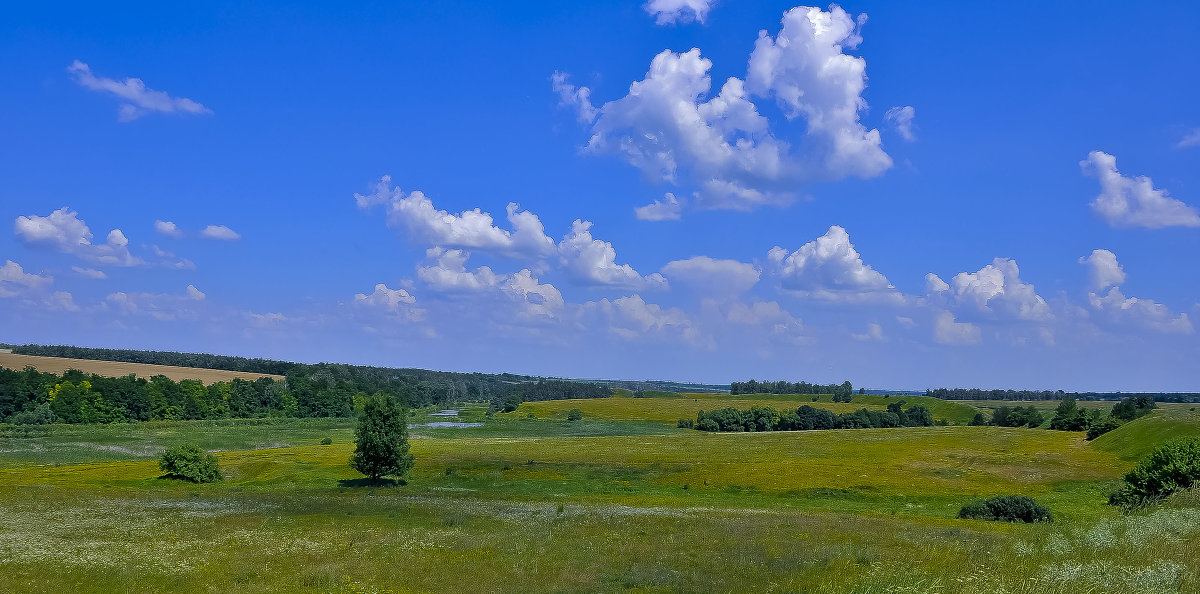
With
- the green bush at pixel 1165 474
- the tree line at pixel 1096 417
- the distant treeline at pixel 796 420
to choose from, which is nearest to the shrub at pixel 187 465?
the green bush at pixel 1165 474

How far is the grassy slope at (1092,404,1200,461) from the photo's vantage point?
76.9m

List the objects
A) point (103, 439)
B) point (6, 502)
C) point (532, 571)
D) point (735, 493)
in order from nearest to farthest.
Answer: point (532, 571) < point (6, 502) < point (735, 493) < point (103, 439)

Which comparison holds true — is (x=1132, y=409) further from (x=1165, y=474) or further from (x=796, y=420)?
(x=1165, y=474)

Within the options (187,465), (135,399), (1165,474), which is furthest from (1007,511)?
(135,399)

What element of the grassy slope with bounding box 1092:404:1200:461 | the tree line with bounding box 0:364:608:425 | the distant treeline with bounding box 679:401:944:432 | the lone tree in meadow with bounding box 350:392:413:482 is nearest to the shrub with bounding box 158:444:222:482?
the lone tree in meadow with bounding box 350:392:413:482

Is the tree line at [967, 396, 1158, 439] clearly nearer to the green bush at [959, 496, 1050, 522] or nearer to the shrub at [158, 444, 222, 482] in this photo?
the green bush at [959, 496, 1050, 522]

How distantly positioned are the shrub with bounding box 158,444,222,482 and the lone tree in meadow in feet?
45.8

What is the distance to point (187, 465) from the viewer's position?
65500mm

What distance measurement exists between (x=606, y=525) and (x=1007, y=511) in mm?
28557

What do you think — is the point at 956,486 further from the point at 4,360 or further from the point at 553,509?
the point at 4,360

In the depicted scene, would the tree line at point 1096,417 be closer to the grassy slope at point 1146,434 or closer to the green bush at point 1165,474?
the grassy slope at point 1146,434

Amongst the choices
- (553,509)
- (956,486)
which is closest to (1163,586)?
(553,509)

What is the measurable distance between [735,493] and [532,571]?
40.5 meters

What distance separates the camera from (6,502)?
145ft
